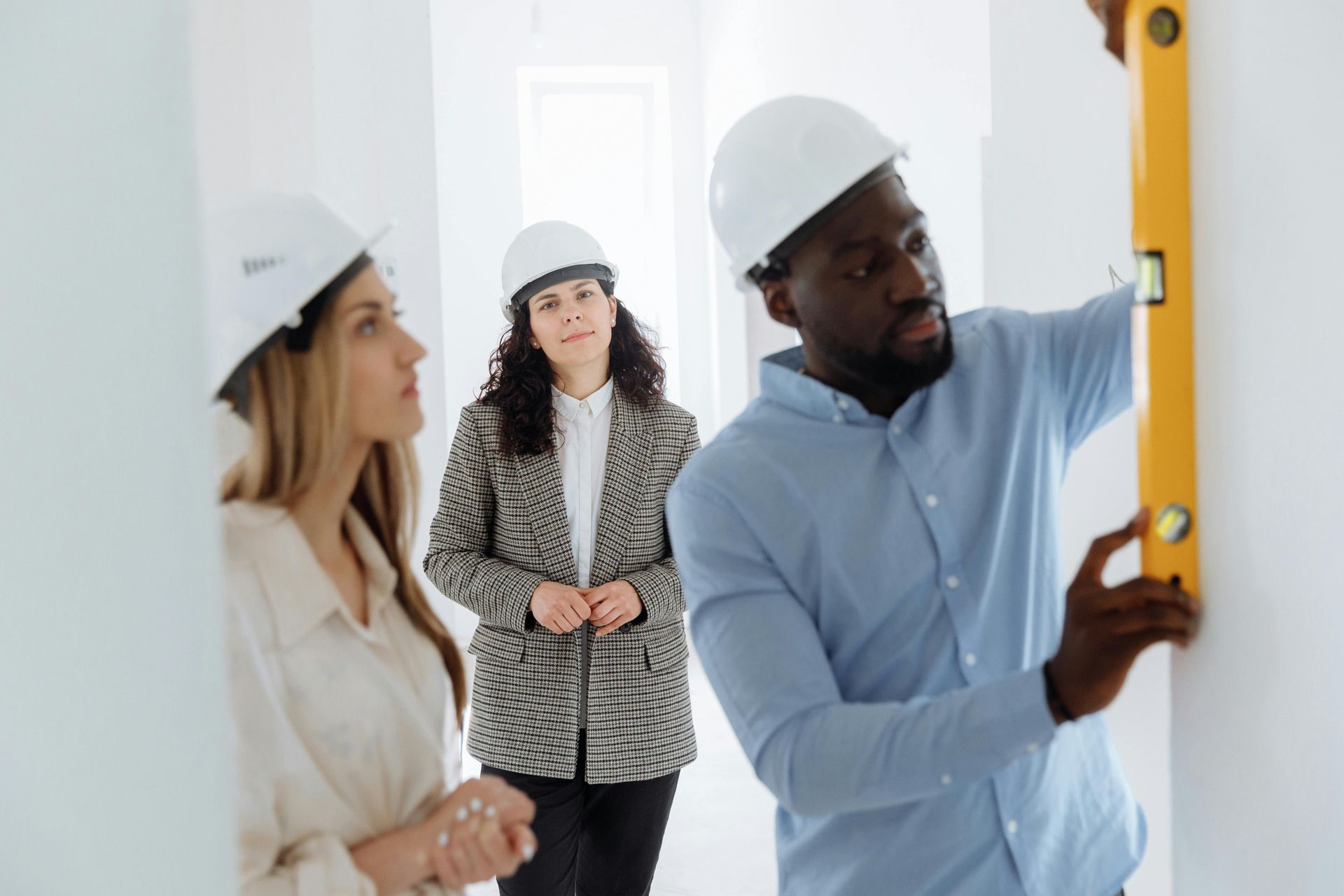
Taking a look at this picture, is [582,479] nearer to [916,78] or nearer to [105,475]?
[105,475]

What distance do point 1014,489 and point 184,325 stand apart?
2.59 feet

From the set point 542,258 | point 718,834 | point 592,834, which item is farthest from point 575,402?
point 718,834

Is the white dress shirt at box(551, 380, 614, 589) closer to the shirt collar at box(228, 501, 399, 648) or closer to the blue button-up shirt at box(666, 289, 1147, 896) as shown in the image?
the blue button-up shirt at box(666, 289, 1147, 896)

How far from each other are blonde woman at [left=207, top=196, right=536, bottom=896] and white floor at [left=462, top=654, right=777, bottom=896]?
2222 mm

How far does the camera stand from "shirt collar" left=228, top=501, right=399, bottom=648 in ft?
2.26

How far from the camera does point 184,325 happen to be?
2.09ft

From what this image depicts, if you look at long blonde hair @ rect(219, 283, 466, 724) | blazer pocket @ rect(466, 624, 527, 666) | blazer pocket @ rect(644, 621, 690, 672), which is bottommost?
blazer pocket @ rect(644, 621, 690, 672)

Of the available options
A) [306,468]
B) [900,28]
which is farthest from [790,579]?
[900,28]

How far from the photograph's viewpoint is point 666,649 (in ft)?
6.88

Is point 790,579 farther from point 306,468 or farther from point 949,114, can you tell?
A: point 949,114

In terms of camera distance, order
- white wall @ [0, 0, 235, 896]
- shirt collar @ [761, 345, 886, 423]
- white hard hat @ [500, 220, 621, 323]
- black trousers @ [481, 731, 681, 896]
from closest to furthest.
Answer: white wall @ [0, 0, 235, 896], shirt collar @ [761, 345, 886, 423], white hard hat @ [500, 220, 621, 323], black trousers @ [481, 731, 681, 896]

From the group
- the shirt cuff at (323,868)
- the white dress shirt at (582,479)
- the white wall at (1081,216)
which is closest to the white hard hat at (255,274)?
the shirt cuff at (323,868)

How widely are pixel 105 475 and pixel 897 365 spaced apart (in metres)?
0.69

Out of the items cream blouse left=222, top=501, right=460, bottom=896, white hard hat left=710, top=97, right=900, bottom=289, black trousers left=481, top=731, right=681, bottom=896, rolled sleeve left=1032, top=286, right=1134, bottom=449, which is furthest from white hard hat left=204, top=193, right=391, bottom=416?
black trousers left=481, top=731, right=681, bottom=896
